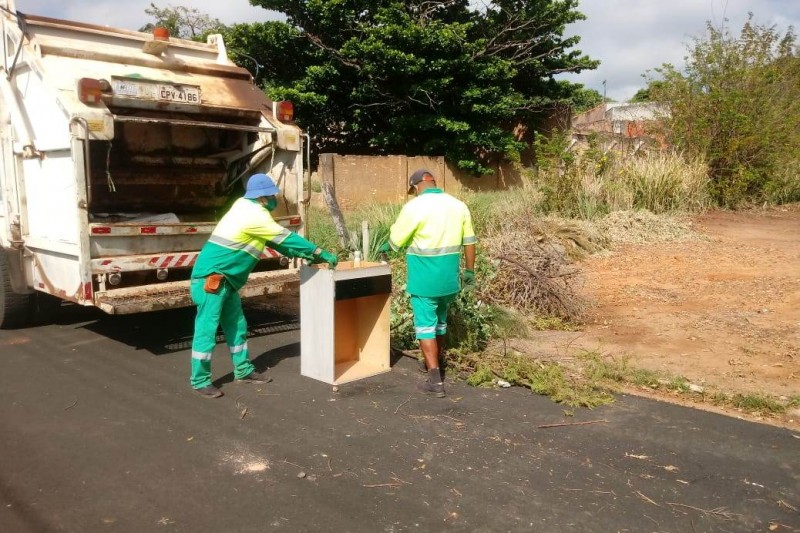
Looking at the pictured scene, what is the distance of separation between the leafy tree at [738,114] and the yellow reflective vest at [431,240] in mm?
10020

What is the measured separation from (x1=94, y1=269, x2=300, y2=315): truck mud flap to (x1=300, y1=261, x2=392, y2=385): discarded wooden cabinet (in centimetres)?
99

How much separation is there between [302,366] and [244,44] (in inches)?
530

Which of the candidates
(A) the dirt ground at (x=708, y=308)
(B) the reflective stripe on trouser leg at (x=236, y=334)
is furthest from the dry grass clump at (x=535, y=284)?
(B) the reflective stripe on trouser leg at (x=236, y=334)

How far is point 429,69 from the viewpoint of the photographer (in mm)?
15922

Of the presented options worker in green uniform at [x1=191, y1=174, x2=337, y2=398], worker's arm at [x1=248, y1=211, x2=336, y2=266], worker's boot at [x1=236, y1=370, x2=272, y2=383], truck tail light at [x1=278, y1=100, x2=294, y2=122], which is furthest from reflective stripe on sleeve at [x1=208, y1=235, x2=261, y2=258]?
truck tail light at [x1=278, y1=100, x2=294, y2=122]

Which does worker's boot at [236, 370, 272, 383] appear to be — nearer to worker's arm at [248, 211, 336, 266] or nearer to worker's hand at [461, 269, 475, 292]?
worker's arm at [248, 211, 336, 266]

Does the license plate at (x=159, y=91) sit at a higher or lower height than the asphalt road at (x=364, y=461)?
higher

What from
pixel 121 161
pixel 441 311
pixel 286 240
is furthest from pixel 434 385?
pixel 121 161

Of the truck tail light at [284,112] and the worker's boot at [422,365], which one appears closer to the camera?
the worker's boot at [422,365]

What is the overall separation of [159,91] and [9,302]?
2.69 m

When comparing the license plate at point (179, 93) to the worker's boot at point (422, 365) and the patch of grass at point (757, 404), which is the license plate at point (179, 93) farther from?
the patch of grass at point (757, 404)

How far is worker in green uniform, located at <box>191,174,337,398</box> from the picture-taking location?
509cm

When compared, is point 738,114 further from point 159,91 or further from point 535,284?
point 159,91

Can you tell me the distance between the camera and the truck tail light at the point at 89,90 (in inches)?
219
